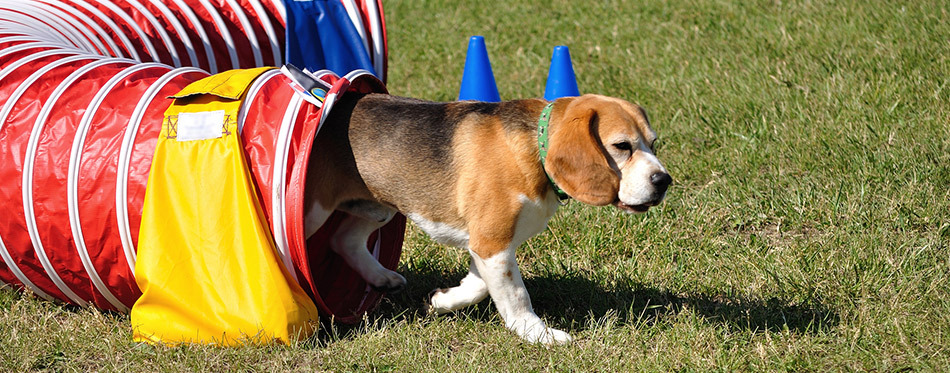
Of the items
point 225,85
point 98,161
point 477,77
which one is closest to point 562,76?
point 477,77

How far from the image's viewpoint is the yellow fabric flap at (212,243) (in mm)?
4246

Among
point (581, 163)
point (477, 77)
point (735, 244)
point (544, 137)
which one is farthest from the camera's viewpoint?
point (477, 77)

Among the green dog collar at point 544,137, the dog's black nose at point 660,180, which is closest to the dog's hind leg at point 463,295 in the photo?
the green dog collar at point 544,137

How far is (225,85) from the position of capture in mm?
4426

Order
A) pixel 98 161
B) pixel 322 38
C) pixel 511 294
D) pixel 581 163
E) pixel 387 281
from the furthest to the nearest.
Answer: pixel 322 38 < pixel 387 281 < pixel 511 294 < pixel 98 161 < pixel 581 163

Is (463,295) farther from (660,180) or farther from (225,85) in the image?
(225,85)

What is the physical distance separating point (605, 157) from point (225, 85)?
1773 millimetres

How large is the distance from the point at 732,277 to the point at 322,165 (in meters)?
2.31

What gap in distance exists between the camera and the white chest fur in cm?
432

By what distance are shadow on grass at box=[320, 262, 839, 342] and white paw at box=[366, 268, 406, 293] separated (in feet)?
0.40

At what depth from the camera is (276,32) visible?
6.81 meters

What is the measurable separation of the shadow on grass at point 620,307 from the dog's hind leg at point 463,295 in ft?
0.41

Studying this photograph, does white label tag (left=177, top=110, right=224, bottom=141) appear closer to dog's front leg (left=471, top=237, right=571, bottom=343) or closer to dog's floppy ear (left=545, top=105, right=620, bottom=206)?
dog's front leg (left=471, top=237, right=571, bottom=343)

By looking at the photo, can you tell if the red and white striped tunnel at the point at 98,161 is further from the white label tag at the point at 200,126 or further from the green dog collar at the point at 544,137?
the green dog collar at the point at 544,137
